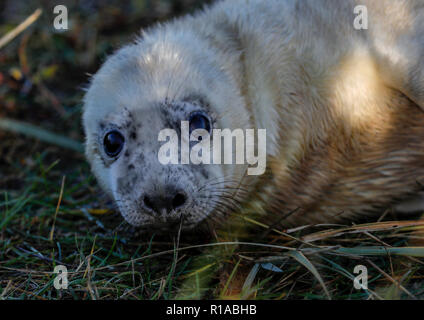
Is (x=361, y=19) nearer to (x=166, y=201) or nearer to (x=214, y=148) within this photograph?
(x=214, y=148)

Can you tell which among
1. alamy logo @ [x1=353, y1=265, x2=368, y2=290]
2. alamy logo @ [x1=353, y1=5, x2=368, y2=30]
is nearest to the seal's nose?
alamy logo @ [x1=353, y1=265, x2=368, y2=290]

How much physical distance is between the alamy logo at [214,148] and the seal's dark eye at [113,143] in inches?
11.2

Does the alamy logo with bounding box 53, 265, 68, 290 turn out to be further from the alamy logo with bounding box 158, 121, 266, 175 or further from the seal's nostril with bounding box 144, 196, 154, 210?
the alamy logo with bounding box 158, 121, 266, 175

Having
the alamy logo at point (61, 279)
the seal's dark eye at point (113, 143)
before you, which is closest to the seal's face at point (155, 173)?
the seal's dark eye at point (113, 143)

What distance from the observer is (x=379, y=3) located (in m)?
2.47

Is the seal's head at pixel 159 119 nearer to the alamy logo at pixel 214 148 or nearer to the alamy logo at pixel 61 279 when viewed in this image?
the alamy logo at pixel 214 148

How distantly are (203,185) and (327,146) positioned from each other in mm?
675

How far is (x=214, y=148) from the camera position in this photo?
90.4 inches

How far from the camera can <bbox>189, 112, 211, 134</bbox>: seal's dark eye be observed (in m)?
2.29

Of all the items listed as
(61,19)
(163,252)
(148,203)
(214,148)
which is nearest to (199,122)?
(214,148)

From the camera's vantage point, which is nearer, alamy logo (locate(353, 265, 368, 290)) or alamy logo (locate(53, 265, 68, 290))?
alamy logo (locate(353, 265, 368, 290))

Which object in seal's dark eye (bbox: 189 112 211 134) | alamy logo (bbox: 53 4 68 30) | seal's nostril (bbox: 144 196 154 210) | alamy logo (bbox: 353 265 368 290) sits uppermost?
alamy logo (bbox: 53 4 68 30)

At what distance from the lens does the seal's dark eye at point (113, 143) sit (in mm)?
2381

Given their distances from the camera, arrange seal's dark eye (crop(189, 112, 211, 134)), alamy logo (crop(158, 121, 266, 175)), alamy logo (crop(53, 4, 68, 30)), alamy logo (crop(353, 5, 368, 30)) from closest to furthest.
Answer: alamy logo (crop(158, 121, 266, 175)), seal's dark eye (crop(189, 112, 211, 134)), alamy logo (crop(353, 5, 368, 30)), alamy logo (crop(53, 4, 68, 30))
